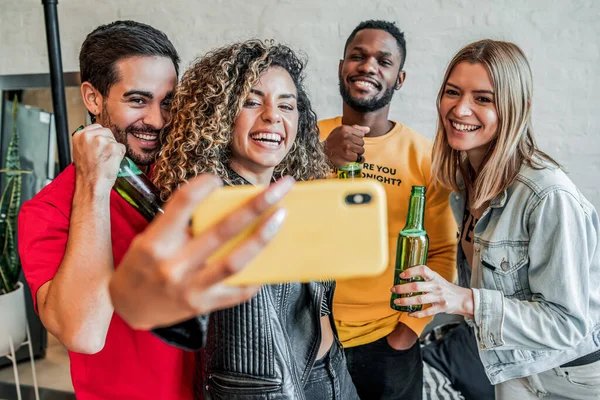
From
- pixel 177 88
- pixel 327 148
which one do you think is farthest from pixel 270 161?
pixel 327 148

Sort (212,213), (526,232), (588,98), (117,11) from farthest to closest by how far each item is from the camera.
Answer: (117,11), (588,98), (526,232), (212,213)

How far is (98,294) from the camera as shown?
2.61 ft

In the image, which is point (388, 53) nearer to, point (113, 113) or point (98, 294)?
point (113, 113)

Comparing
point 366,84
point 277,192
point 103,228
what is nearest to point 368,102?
point 366,84

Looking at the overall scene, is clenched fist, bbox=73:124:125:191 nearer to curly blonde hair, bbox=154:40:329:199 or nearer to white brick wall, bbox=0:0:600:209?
curly blonde hair, bbox=154:40:329:199

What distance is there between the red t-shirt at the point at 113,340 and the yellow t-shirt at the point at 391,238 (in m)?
0.69

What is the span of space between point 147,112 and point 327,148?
631 mm

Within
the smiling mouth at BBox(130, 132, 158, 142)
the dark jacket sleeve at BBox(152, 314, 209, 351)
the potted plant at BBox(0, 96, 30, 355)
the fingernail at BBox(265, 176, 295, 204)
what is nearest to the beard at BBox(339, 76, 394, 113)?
the smiling mouth at BBox(130, 132, 158, 142)

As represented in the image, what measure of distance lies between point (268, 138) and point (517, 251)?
0.69 m

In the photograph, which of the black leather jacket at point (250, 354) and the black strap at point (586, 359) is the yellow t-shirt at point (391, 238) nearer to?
the black strap at point (586, 359)

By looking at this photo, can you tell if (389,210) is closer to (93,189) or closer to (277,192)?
(93,189)

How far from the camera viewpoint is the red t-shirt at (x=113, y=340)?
0.88m

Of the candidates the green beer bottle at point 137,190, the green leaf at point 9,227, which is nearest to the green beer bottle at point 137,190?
the green beer bottle at point 137,190

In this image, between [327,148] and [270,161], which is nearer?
[270,161]
